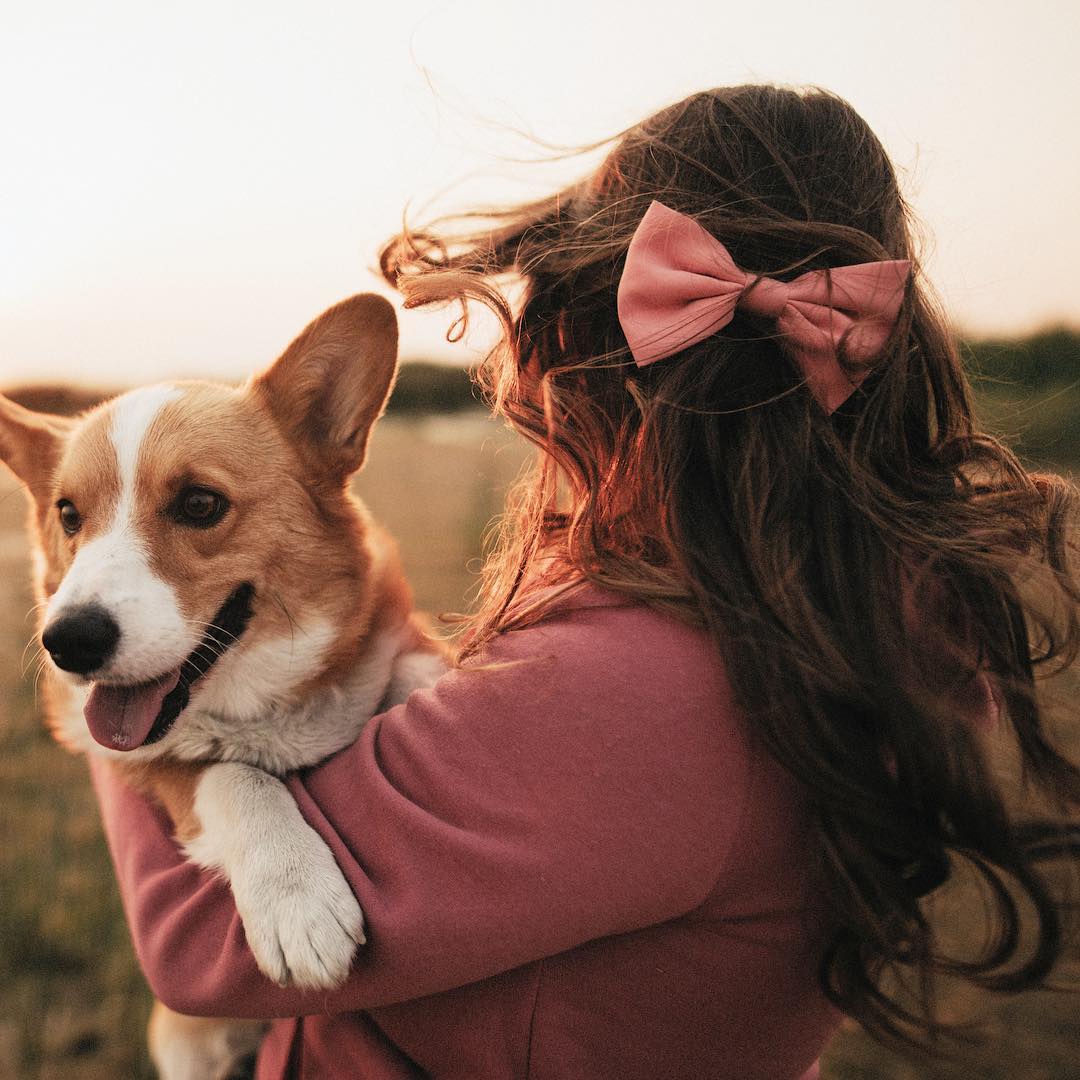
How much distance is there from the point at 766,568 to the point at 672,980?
0.54 meters

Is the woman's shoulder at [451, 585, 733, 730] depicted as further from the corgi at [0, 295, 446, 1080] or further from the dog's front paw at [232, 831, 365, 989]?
the corgi at [0, 295, 446, 1080]

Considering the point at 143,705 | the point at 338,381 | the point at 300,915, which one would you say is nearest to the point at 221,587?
the point at 143,705

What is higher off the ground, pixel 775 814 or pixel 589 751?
pixel 589 751

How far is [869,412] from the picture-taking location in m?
1.32

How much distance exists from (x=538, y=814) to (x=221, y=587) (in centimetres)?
102

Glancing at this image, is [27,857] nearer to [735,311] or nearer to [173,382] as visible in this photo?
[173,382]

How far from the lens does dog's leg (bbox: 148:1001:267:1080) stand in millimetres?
2016

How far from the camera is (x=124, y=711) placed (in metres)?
1.76

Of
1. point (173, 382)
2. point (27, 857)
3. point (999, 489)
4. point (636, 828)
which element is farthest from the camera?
point (27, 857)

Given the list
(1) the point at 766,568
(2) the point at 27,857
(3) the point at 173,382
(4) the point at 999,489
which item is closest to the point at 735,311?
(1) the point at 766,568

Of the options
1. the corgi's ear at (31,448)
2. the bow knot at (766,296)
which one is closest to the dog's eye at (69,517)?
the corgi's ear at (31,448)

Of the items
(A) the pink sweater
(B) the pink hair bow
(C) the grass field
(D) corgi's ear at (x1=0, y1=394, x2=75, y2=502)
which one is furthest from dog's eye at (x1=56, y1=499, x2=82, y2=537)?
(B) the pink hair bow

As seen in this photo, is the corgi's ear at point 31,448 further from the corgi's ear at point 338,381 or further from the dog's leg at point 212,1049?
the dog's leg at point 212,1049

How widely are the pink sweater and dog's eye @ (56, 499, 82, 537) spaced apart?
843 millimetres
